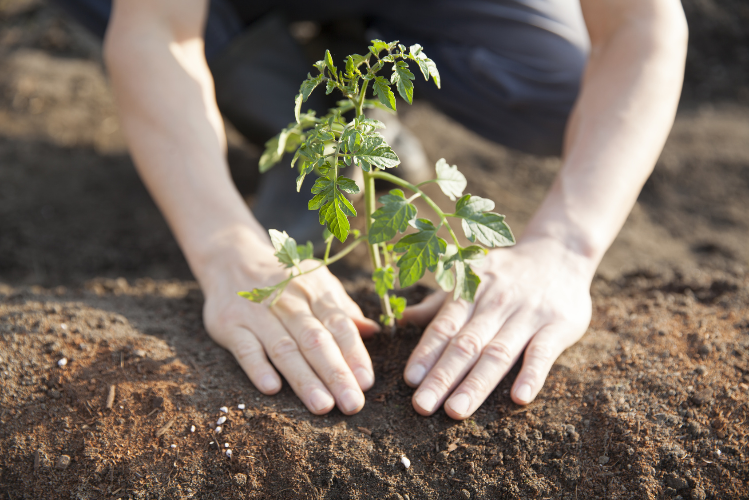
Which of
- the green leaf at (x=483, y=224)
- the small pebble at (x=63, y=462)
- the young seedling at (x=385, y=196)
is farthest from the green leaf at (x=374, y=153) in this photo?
the small pebble at (x=63, y=462)

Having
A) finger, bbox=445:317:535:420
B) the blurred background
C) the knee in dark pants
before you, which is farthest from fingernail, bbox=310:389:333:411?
the knee in dark pants

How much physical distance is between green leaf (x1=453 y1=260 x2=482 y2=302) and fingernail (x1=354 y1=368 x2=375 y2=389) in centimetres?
39

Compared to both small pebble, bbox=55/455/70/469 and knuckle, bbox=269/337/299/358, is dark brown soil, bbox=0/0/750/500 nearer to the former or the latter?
small pebble, bbox=55/455/70/469

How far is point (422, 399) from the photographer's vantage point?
4.36 feet

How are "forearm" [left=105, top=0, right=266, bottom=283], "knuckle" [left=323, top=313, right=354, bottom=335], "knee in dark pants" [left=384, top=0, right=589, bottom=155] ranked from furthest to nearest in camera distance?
"knee in dark pants" [left=384, top=0, right=589, bottom=155], "forearm" [left=105, top=0, right=266, bottom=283], "knuckle" [left=323, top=313, right=354, bottom=335]

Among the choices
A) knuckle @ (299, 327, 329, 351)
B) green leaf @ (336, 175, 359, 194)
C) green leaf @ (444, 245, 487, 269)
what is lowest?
knuckle @ (299, 327, 329, 351)

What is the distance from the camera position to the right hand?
1.37 metres

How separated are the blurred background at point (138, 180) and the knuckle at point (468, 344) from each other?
1272mm

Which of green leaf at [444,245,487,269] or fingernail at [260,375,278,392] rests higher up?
green leaf at [444,245,487,269]

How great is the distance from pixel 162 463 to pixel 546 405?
101 cm

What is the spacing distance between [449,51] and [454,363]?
5.68 feet

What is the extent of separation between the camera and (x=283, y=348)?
1.41 meters

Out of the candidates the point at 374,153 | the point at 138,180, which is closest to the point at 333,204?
the point at 374,153

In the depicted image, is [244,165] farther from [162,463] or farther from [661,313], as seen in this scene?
[661,313]
